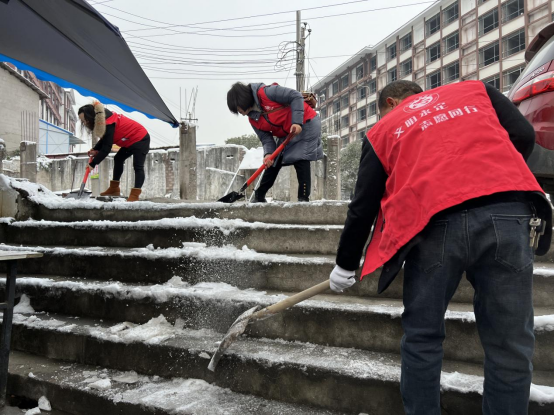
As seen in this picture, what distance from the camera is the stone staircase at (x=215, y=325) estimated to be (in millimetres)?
1781

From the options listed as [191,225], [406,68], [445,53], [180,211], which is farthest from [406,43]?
[191,225]

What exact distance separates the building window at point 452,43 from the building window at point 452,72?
1.19 meters

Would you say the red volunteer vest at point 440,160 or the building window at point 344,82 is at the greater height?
the building window at point 344,82

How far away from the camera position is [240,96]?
383cm

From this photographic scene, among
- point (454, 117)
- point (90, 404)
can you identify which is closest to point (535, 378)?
point (454, 117)

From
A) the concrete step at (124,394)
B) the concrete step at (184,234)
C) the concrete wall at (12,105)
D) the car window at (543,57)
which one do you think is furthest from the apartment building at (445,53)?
the concrete step at (124,394)

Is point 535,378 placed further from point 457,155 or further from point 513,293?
point 457,155

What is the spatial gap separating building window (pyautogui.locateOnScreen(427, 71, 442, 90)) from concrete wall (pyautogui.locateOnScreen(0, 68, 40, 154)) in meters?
28.6

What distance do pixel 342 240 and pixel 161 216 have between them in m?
2.44

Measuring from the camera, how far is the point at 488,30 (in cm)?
2438

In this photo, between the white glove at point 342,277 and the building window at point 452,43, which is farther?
the building window at point 452,43

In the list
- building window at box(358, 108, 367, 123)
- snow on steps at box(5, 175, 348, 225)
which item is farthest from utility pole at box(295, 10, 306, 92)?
building window at box(358, 108, 367, 123)

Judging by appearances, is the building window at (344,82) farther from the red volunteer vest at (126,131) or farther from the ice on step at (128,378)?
the ice on step at (128,378)

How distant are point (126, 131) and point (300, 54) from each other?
43.3 ft
